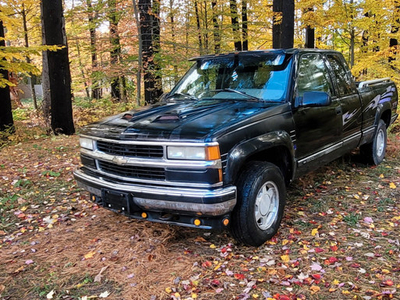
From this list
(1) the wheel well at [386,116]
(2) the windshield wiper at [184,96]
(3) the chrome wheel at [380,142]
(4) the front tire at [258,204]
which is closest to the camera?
(4) the front tire at [258,204]

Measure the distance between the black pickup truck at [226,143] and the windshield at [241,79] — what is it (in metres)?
0.01

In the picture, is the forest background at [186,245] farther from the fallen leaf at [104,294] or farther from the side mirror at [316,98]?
the side mirror at [316,98]

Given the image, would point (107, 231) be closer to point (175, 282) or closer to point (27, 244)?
point (27, 244)

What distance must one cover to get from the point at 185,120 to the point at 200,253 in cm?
131

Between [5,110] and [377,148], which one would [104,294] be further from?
[5,110]

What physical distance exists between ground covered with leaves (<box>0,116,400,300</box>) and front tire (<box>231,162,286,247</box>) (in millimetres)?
182

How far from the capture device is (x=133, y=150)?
9.91 feet

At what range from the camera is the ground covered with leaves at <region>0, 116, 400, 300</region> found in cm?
269

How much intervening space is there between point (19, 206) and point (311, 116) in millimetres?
4084

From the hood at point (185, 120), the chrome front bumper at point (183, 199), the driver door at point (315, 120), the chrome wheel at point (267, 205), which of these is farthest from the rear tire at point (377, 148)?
the chrome front bumper at point (183, 199)

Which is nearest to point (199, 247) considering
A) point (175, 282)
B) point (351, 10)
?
point (175, 282)

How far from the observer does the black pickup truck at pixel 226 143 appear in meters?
2.77

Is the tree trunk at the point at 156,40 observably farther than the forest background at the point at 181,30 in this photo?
Yes

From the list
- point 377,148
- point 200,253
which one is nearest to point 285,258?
point 200,253
